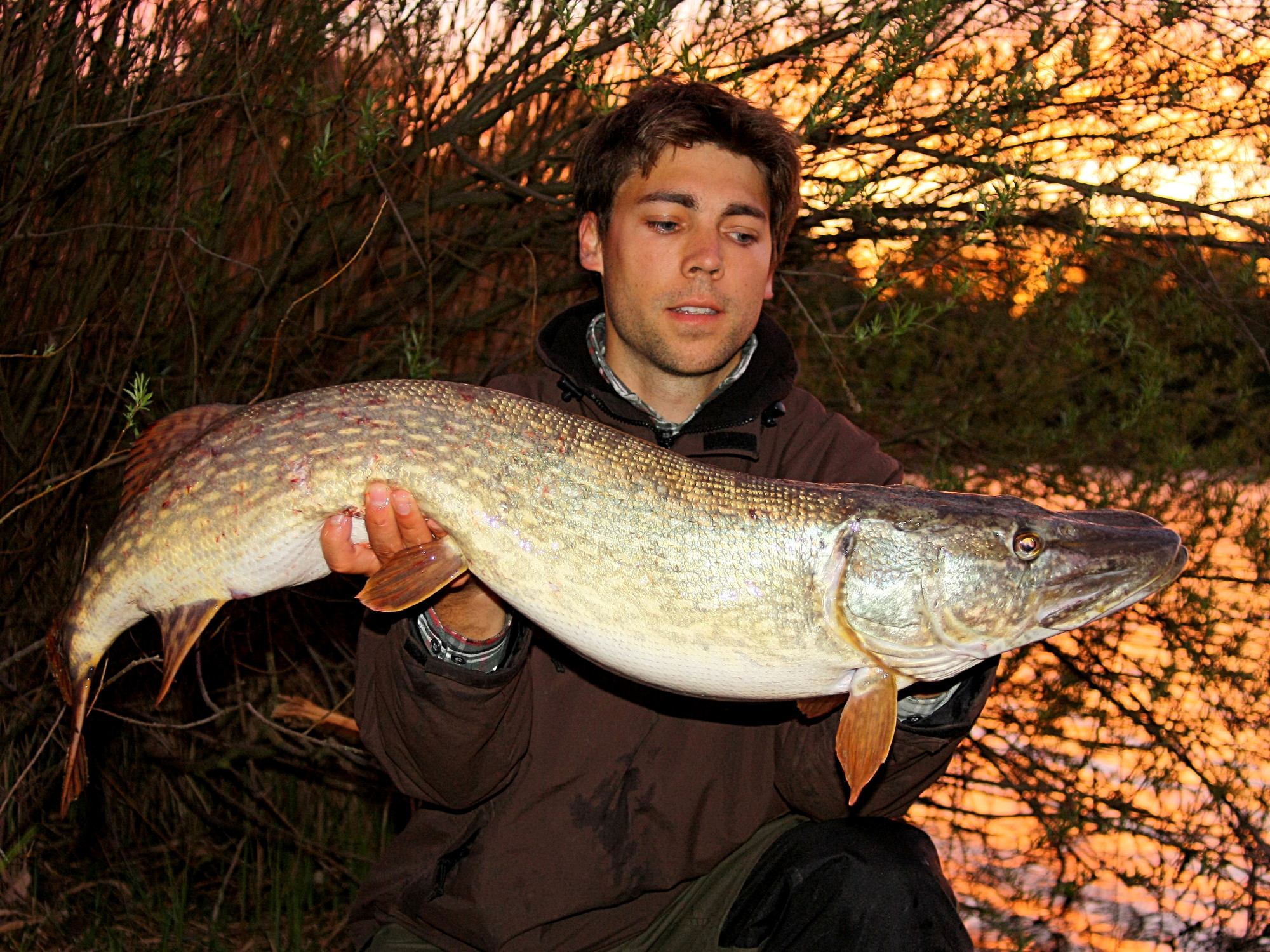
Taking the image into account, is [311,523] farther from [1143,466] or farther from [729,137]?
[1143,466]

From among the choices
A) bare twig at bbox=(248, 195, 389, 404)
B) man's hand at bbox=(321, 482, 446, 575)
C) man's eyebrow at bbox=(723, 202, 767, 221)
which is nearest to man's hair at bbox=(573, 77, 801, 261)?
man's eyebrow at bbox=(723, 202, 767, 221)

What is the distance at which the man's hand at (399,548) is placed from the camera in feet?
5.60

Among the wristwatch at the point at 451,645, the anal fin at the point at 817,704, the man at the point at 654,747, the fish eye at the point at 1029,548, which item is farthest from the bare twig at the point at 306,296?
the fish eye at the point at 1029,548

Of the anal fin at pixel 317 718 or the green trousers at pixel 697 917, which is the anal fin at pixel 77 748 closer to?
the green trousers at pixel 697 917

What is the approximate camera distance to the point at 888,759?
74.7 inches

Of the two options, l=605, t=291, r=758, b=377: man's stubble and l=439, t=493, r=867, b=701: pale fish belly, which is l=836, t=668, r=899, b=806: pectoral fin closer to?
l=439, t=493, r=867, b=701: pale fish belly

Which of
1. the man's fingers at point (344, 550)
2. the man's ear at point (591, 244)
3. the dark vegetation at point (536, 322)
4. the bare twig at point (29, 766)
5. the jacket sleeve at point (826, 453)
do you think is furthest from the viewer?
the dark vegetation at point (536, 322)

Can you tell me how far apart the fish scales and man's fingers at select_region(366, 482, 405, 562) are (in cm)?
2

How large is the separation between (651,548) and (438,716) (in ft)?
1.64

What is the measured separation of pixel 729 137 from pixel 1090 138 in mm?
1299

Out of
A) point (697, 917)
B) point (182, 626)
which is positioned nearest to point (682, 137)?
point (182, 626)

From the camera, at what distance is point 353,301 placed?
3494 millimetres

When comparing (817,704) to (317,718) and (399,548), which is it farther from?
(317,718)

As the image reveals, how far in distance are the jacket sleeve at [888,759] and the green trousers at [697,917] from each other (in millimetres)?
107
